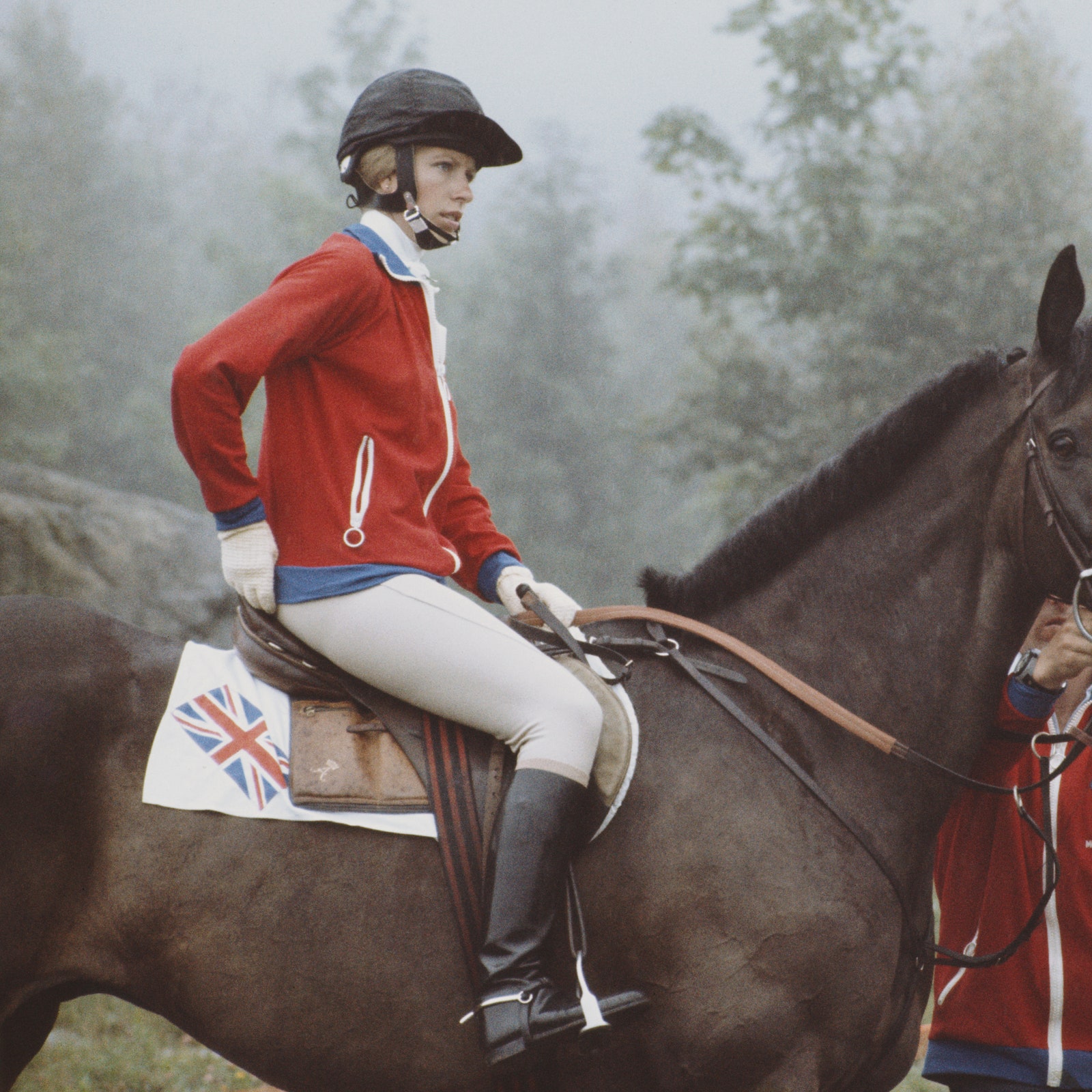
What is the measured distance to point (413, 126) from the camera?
9.09 ft

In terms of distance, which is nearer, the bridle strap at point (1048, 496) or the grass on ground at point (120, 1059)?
the bridle strap at point (1048, 496)

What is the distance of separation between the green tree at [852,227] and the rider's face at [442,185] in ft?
51.9

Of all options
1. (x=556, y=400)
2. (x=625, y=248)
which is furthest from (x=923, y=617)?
(x=625, y=248)

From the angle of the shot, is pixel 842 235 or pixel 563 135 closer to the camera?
pixel 842 235

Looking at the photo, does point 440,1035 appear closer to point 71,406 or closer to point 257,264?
point 71,406

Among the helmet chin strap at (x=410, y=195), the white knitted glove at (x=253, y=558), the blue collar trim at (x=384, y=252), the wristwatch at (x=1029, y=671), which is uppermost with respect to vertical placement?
the helmet chin strap at (x=410, y=195)

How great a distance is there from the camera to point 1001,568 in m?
2.68

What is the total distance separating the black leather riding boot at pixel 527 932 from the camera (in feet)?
7.72

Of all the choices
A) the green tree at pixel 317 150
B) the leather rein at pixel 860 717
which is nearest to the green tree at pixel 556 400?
the green tree at pixel 317 150

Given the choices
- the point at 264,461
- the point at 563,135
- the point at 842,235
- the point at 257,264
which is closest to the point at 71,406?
the point at 257,264

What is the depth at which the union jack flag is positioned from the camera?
8.29 feet

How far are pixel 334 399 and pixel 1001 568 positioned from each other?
1647 mm

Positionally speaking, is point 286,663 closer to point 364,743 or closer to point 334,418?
point 364,743

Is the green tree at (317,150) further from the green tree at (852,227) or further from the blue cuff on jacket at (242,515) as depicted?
the blue cuff on jacket at (242,515)
